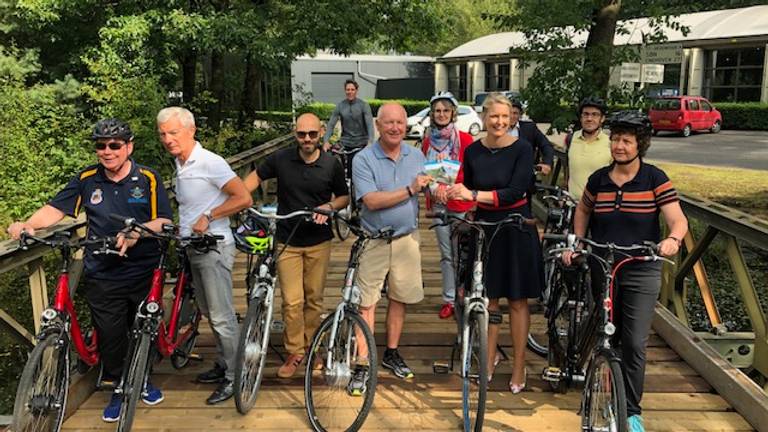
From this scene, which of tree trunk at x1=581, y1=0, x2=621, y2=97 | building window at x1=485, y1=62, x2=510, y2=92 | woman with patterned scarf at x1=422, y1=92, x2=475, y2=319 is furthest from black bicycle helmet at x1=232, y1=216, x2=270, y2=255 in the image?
building window at x1=485, y1=62, x2=510, y2=92

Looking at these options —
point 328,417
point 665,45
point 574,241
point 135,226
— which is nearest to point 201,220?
point 135,226

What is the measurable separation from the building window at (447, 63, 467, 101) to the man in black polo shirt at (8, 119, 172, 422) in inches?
1591

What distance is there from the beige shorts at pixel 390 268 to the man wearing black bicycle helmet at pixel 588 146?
2.00m

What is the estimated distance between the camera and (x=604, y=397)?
3092mm

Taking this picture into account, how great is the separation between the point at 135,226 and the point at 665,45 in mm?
8680

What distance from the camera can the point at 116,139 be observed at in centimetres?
349

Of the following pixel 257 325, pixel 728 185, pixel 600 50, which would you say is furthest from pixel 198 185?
pixel 728 185

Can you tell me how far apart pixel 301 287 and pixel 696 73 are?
3079cm

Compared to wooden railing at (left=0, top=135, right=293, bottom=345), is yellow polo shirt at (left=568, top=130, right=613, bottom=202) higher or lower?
higher

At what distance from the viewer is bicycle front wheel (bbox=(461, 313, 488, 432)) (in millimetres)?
3355

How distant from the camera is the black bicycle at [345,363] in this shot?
346 centimetres

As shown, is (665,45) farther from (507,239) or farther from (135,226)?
(135,226)

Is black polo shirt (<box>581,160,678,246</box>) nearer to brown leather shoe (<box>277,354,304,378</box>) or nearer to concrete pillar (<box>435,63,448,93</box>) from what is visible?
brown leather shoe (<box>277,354,304,378</box>)

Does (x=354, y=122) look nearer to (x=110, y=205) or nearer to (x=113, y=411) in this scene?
(x=110, y=205)
